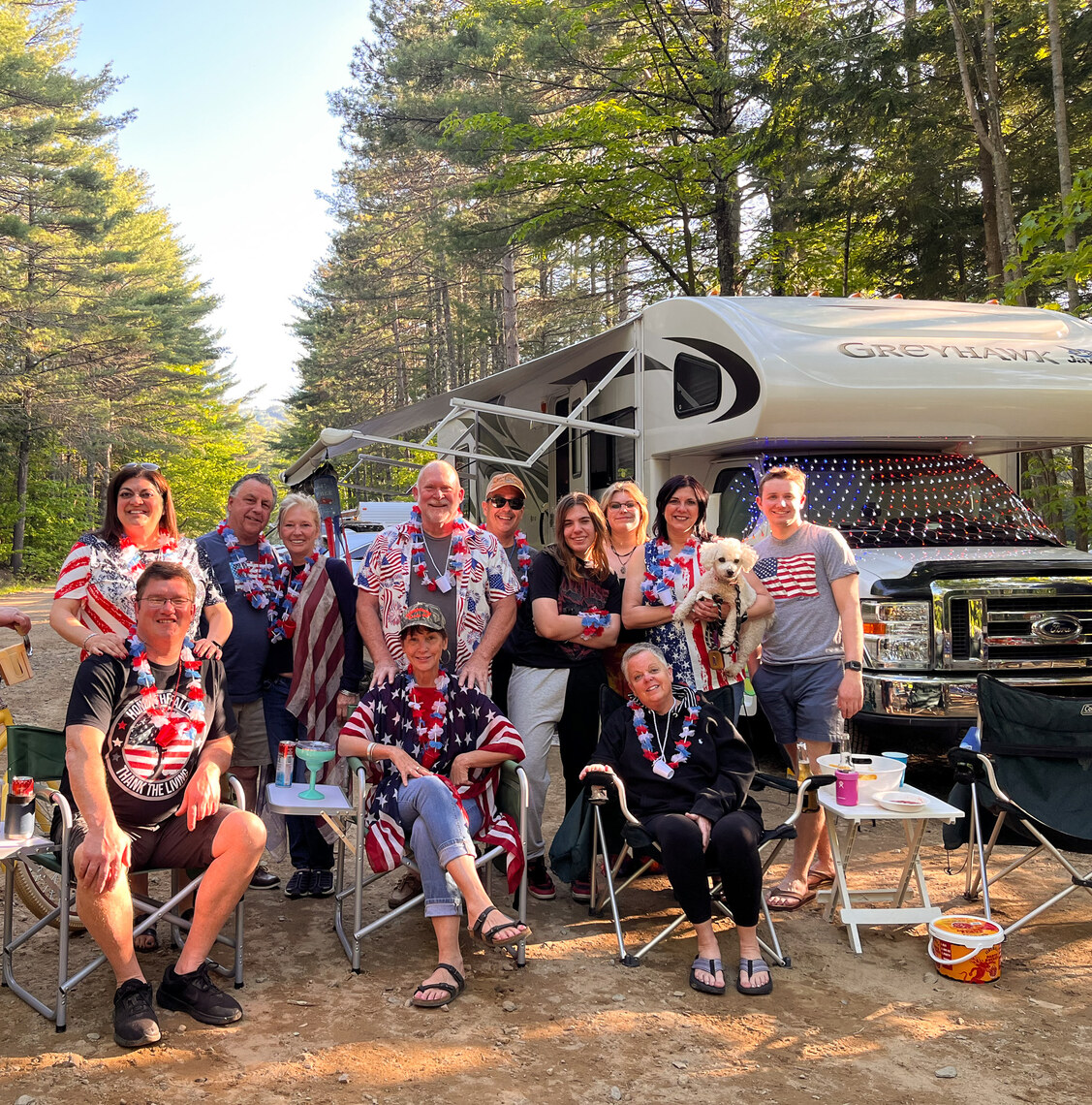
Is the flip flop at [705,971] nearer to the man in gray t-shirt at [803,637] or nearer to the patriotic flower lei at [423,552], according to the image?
the man in gray t-shirt at [803,637]

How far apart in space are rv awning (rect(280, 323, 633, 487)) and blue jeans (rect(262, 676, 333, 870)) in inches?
144

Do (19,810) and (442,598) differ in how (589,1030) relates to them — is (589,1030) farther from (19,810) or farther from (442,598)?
(19,810)

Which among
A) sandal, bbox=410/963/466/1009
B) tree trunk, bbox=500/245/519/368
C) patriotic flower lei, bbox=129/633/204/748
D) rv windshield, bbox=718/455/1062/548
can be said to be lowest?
sandal, bbox=410/963/466/1009

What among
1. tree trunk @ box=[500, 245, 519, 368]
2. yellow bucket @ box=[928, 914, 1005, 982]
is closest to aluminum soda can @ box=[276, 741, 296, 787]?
yellow bucket @ box=[928, 914, 1005, 982]

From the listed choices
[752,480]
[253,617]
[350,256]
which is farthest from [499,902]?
[350,256]

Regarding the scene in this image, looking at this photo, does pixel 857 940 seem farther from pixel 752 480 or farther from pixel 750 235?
pixel 750 235

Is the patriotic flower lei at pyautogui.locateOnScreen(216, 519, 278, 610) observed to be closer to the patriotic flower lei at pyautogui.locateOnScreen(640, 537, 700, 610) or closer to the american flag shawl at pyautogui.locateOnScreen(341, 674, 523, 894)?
the american flag shawl at pyautogui.locateOnScreen(341, 674, 523, 894)

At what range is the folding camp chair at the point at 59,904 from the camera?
2.99 meters

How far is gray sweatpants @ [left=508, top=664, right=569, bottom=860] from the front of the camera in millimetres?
4000

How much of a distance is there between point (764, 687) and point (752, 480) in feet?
6.37

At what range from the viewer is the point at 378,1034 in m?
2.96

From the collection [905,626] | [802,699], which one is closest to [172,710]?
[802,699]

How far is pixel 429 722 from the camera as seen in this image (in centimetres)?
377

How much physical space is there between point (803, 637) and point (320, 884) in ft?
7.26
